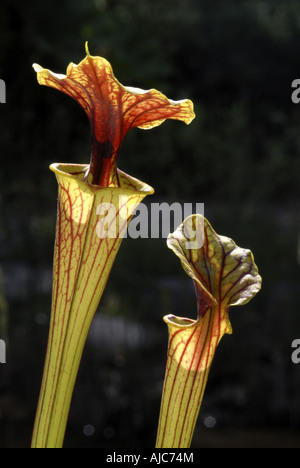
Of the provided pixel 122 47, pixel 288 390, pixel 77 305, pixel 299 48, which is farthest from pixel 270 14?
pixel 77 305

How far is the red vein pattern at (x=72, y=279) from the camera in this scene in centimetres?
43

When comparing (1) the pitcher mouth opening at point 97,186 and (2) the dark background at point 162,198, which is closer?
(1) the pitcher mouth opening at point 97,186

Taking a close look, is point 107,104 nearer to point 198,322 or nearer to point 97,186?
point 97,186

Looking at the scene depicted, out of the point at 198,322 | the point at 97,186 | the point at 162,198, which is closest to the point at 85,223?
the point at 97,186

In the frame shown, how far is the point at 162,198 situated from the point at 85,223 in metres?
5.64

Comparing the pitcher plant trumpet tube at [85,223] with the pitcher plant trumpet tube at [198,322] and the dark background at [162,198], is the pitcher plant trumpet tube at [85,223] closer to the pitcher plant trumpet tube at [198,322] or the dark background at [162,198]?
the pitcher plant trumpet tube at [198,322]

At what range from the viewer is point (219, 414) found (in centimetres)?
291

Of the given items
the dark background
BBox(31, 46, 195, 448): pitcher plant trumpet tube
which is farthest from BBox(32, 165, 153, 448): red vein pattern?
the dark background

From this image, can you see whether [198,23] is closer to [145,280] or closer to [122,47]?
[122,47]

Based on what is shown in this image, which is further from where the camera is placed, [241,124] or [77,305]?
[241,124]

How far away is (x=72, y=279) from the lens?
0.45 meters

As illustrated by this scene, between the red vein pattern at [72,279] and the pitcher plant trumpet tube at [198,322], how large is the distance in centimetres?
6

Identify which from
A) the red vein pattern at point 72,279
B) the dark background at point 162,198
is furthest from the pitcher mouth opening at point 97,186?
the dark background at point 162,198

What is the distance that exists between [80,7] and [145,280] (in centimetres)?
293
